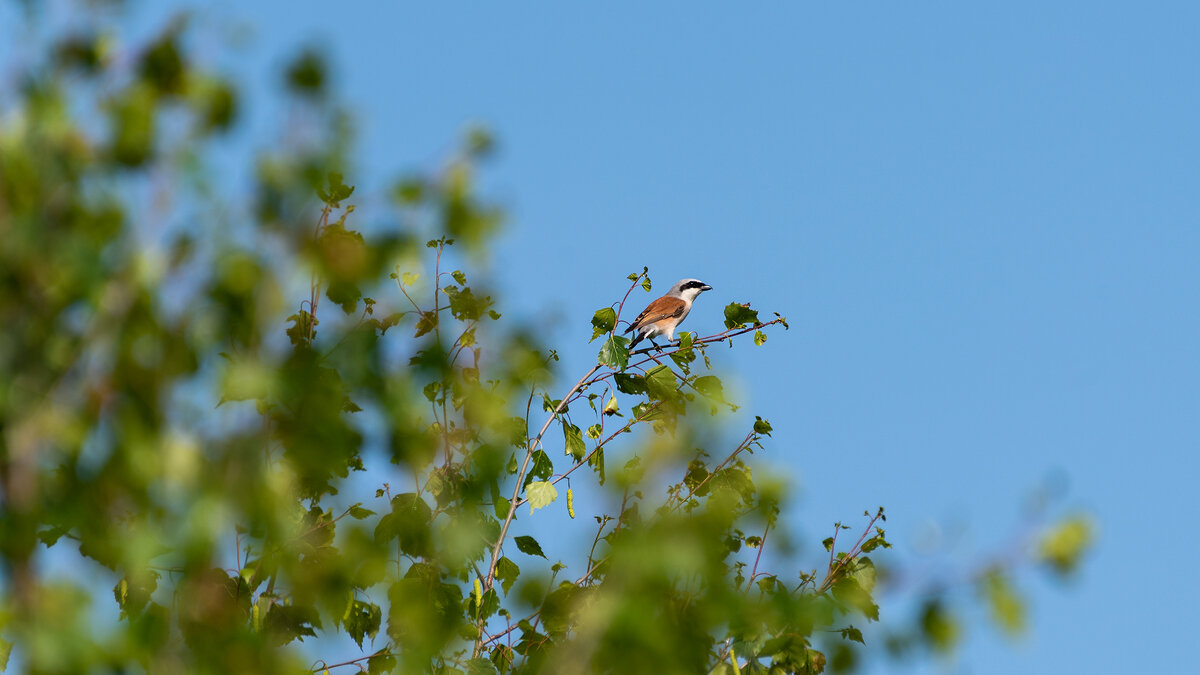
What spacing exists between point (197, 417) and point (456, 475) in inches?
148

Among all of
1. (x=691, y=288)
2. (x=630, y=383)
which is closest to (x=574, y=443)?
(x=630, y=383)

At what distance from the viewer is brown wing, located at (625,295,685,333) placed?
1473cm

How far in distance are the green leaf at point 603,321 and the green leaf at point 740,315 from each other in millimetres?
852

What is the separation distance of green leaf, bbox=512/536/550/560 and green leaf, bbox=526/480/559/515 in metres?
0.19

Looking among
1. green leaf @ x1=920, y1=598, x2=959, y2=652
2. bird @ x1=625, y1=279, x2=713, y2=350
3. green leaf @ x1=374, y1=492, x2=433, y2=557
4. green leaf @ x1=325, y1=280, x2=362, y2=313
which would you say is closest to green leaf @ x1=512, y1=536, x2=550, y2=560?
green leaf @ x1=374, y1=492, x2=433, y2=557

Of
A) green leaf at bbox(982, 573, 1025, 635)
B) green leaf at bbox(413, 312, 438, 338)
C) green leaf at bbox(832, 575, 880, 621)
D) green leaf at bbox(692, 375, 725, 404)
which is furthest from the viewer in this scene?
Result: green leaf at bbox(692, 375, 725, 404)

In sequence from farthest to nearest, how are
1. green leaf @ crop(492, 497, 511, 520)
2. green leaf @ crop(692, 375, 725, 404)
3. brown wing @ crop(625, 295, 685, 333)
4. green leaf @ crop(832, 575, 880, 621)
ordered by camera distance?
brown wing @ crop(625, 295, 685, 333) → green leaf @ crop(692, 375, 725, 404) → green leaf @ crop(492, 497, 511, 520) → green leaf @ crop(832, 575, 880, 621)

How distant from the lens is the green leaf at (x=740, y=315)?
332 inches

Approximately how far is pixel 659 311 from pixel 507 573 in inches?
300

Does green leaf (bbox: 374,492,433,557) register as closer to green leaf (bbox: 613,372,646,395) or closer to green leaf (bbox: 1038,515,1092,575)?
green leaf (bbox: 613,372,646,395)

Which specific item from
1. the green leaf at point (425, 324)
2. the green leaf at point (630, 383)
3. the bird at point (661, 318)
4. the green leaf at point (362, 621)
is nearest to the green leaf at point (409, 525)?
the green leaf at point (362, 621)

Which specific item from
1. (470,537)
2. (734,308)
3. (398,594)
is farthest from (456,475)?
(734,308)

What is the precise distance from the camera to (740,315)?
8.46m

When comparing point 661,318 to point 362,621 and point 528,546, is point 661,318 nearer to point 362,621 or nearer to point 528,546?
point 528,546
